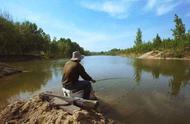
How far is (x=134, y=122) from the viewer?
650cm

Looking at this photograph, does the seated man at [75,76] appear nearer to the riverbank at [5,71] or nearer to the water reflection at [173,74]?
the water reflection at [173,74]

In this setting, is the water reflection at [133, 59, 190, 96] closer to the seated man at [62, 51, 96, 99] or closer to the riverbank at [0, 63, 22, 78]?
the seated man at [62, 51, 96, 99]

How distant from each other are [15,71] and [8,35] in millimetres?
28228

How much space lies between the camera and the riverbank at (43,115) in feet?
18.7

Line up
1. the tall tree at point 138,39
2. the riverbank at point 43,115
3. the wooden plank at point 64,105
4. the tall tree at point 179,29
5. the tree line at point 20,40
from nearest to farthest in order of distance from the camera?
the riverbank at point 43,115, the wooden plank at point 64,105, the tree line at point 20,40, the tall tree at point 179,29, the tall tree at point 138,39

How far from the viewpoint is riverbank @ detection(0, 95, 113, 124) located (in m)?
5.70

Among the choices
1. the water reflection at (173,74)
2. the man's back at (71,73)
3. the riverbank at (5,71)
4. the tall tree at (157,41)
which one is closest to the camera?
the man's back at (71,73)

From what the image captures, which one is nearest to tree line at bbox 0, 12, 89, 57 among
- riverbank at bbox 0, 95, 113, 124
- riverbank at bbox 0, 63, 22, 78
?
riverbank at bbox 0, 63, 22, 78

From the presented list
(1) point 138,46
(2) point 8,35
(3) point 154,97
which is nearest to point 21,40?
(2) point 8,35

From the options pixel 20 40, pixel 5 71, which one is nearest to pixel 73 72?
pixel 5 71

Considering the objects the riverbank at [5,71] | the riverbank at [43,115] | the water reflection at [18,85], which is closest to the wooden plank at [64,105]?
the riverbank at [43,115]

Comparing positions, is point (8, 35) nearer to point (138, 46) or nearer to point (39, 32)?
point (39, 32)

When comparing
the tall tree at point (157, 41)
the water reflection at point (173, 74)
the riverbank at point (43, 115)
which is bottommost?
the water reflection at point (173, 74)

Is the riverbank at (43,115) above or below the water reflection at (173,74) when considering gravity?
above
